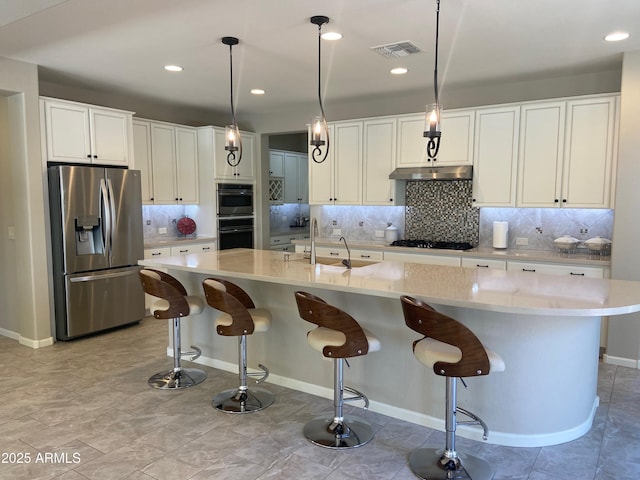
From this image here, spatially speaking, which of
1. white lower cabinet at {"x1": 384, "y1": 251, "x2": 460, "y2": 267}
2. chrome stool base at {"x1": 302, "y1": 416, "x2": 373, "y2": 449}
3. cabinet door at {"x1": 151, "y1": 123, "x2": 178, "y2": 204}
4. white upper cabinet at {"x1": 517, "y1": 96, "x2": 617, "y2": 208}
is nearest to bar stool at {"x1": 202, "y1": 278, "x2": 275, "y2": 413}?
chrome stool base at {"x1": 302, "y1": 416, "x2": 373, "y2": 449}

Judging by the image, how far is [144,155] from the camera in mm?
5793

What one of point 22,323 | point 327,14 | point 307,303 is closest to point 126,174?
point 22,323

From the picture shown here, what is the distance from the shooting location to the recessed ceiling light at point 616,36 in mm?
3512

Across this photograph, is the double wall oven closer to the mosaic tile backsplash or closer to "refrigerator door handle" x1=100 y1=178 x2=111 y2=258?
"refrigerator door handle" x1=100 y1=178 x2=111 y2=258

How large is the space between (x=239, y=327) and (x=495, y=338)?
5.44 feet

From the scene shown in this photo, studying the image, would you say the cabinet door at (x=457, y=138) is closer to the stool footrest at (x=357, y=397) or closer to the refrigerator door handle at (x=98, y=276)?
the stool footrest at (x=357, y=397)

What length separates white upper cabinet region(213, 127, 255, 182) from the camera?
643 cm

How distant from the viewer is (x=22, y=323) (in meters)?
4.75

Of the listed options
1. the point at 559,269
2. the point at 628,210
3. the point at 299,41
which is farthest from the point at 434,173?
the point at 299,41

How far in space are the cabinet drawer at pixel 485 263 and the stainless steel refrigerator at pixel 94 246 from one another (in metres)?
3.69

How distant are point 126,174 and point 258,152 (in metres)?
2.39

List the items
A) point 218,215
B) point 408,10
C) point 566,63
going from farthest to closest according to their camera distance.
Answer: point 218,215
point 566,63
point 408,10

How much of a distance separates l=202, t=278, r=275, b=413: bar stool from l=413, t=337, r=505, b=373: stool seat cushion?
120 cm

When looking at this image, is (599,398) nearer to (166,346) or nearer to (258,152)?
(166,346)
